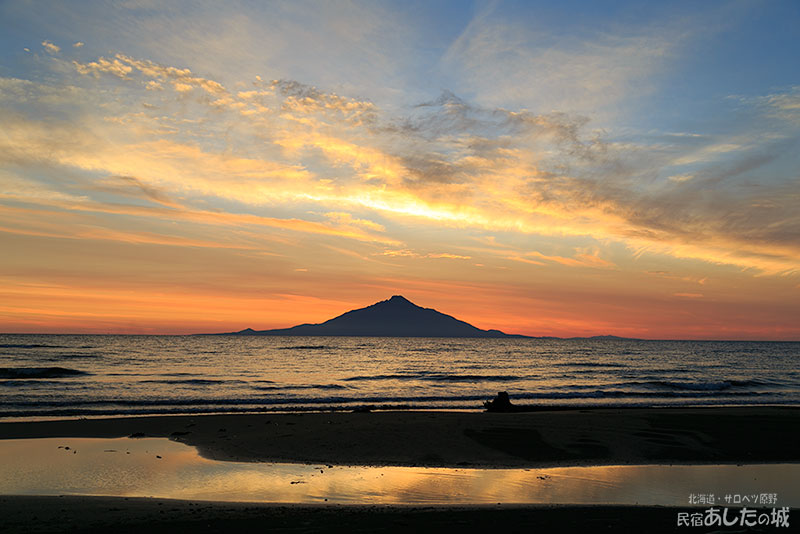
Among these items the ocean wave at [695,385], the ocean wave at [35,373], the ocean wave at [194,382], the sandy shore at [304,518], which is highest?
the sandy shore at [304,518]

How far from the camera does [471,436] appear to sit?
18984 mm

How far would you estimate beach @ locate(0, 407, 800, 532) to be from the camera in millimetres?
9078

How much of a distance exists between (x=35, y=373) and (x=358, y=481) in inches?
2076

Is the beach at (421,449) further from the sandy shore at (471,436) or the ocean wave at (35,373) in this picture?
the ocean wave at (35,373)

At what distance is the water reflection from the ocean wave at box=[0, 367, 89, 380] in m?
40.4

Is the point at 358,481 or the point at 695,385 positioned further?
the point at 695,385

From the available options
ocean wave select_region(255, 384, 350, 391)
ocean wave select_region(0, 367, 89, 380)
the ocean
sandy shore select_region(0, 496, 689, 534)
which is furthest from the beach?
ocean wave select_region(0, 367, 89, 380)

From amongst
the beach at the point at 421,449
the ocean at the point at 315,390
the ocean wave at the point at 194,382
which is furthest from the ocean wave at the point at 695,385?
the ocean wave at the point at 194,382

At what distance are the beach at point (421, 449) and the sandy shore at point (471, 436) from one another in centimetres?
Result: 4

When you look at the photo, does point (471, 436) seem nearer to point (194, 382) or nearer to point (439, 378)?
point (194, 382)

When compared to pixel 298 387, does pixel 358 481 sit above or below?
above

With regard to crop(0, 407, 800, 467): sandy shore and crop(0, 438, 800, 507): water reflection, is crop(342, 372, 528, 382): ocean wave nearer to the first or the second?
crop(0, 407, 800, 467): sandy shore

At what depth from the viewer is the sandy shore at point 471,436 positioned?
53.2 ft

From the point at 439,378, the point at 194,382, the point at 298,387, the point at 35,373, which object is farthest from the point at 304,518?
the point at 35,373
